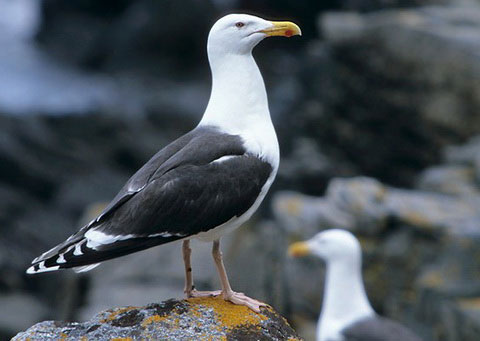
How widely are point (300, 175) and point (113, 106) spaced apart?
7005 millimetres

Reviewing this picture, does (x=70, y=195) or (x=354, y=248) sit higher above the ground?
(x=354, y=248)

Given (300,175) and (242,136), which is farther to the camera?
(300,175)

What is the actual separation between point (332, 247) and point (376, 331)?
6.05ft

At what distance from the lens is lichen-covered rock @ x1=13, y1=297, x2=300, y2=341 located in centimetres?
500

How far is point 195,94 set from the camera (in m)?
24.1

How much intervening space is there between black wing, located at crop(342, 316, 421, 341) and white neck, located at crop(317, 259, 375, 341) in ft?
0.59

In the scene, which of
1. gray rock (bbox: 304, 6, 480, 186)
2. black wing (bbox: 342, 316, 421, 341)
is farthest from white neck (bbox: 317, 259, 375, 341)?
gray rock (bbox: 304, 6, 480, 186)

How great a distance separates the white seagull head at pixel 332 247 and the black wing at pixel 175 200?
586 centimetres

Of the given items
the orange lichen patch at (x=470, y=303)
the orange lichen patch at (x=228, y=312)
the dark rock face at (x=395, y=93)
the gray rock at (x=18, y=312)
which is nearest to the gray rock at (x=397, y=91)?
the dark rock face at (x=395, y=93)

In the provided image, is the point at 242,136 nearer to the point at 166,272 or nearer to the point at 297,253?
the point at 297,253

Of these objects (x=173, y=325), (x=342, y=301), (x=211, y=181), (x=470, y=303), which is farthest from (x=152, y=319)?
(x=470, y=303)

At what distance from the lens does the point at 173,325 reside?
5051mm

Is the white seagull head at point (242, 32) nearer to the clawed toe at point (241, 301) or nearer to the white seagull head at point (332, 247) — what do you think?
the clawed toe at point (241, 301)

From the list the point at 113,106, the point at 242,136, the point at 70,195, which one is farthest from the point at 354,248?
the point at 113,106
